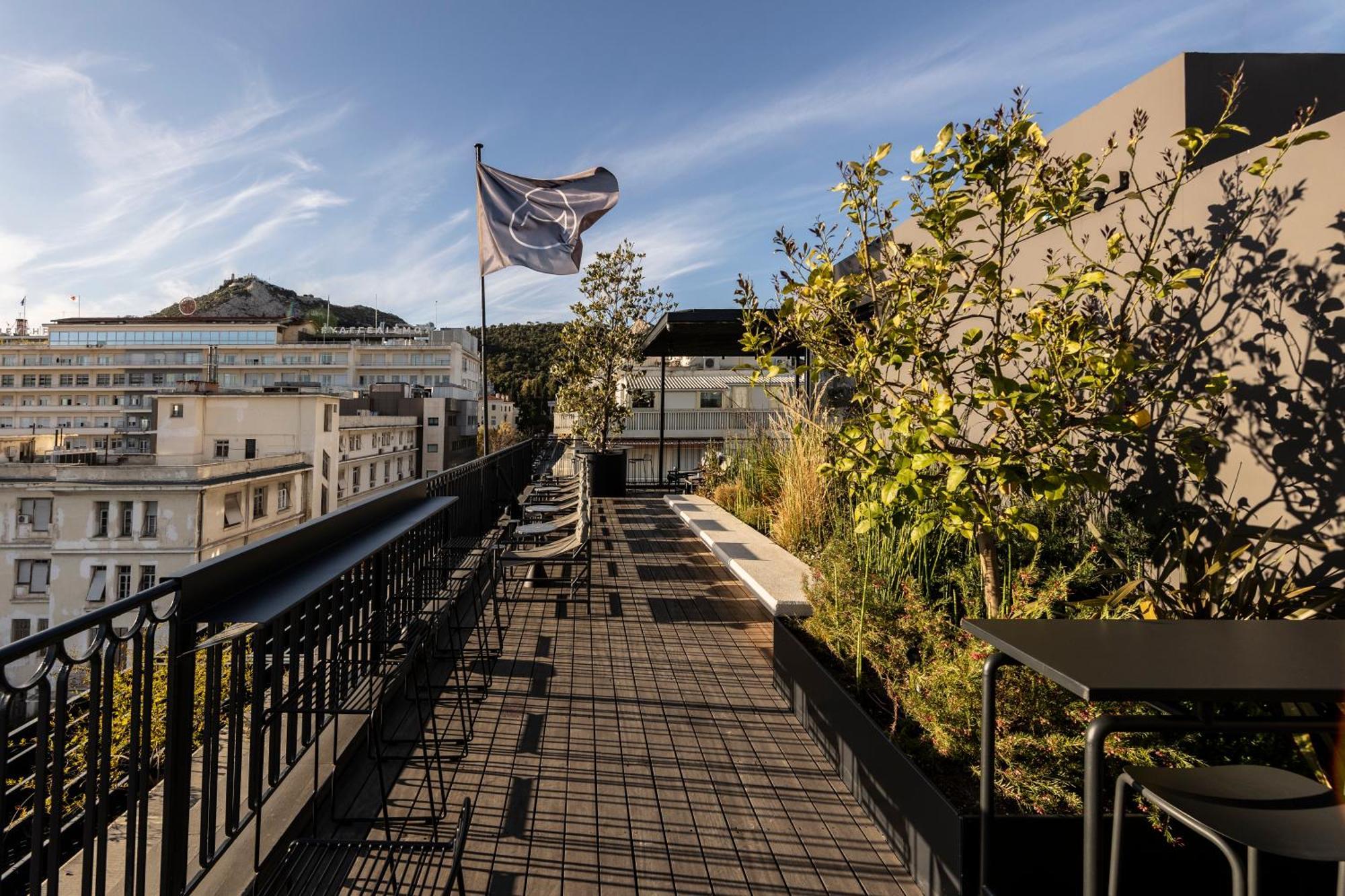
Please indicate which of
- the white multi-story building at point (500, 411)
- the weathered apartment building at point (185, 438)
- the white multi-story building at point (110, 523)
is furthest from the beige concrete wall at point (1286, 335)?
the white multi-story building at point (500, 411)

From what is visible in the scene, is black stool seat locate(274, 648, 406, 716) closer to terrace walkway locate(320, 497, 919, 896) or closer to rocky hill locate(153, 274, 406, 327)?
terrace walkway locate(320, 497, 919, 896)

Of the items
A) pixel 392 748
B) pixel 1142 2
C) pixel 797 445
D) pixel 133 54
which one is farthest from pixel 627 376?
pixel 133 54

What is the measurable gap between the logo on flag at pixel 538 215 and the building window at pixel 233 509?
2988 centimetres

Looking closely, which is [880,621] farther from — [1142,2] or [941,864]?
[1142,2]

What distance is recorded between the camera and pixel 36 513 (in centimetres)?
3025

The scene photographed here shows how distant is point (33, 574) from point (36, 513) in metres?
3.08

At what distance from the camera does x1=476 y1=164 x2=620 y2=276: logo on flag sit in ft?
26.2

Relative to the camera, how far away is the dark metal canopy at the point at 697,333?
9039mm

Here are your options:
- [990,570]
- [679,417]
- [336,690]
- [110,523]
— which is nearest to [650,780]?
[336,690]

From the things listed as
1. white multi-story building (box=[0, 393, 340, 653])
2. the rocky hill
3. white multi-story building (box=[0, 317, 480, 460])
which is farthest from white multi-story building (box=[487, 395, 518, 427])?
the rocky hill

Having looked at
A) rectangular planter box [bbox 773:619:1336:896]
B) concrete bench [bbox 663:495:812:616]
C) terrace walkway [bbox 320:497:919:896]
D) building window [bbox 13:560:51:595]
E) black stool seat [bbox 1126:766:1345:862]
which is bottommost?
building window [bbox 13:560:51:595]

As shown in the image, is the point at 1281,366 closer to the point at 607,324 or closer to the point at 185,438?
the point at 607,324

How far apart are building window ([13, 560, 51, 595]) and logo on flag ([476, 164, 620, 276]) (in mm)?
35710

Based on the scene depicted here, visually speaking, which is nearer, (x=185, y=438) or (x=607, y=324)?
(x=607, y=324)
